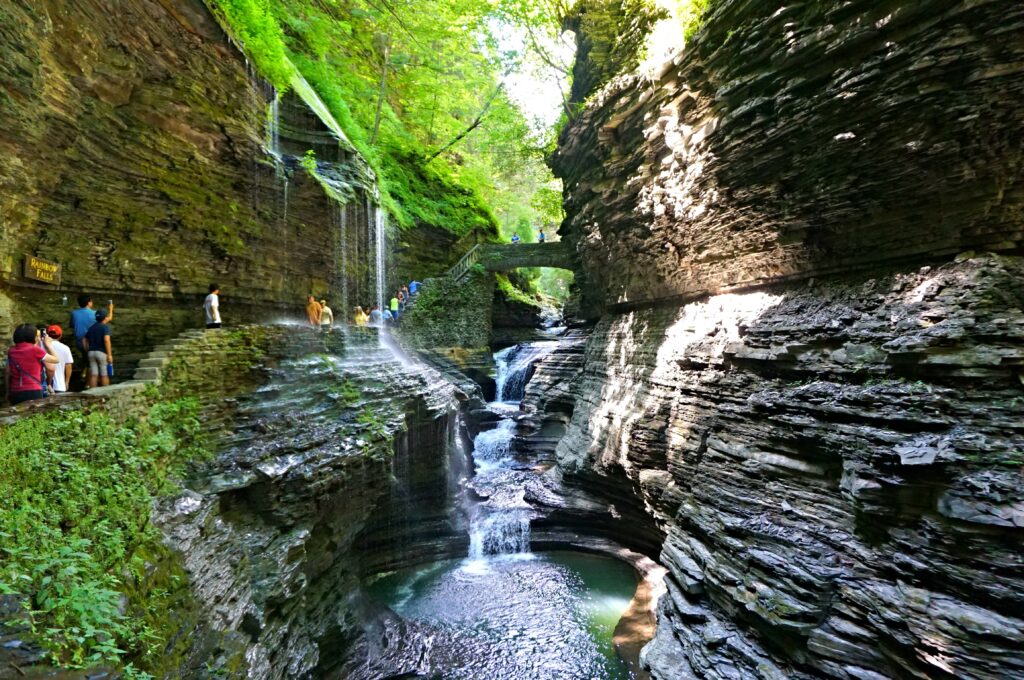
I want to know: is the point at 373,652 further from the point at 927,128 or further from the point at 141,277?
the point at 927,128

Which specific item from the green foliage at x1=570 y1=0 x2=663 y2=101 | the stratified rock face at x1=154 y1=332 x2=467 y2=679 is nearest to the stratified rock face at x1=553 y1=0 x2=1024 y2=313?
the green foliage at x1=570 y1=0 x2=663 y2=101

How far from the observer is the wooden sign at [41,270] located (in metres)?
6.87

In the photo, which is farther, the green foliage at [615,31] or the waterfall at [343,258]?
the waterfall at [343,258]

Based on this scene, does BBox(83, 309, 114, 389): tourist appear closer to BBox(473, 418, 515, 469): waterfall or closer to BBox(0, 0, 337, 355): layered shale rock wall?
BBox(0, 0, 337, 355): layered shale rock wall

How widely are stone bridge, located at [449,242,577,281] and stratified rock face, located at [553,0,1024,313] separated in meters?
11.2

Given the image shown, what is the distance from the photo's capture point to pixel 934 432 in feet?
17.9

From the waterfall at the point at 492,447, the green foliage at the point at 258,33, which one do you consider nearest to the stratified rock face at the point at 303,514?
the waterfall at the point at 492,447

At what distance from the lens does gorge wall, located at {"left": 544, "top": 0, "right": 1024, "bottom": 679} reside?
5055 millimetres

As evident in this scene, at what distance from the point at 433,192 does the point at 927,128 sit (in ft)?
73.5

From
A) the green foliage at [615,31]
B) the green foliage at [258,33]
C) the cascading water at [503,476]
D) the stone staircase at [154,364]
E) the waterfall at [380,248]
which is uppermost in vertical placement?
the green foliage at [615,31]

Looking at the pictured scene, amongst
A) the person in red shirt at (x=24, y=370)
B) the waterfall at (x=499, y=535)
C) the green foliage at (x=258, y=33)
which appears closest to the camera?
the person in red shirt at (x=24, y=370)

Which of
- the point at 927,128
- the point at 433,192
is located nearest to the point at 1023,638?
the point at 927,128

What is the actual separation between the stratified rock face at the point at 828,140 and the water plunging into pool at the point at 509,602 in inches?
308

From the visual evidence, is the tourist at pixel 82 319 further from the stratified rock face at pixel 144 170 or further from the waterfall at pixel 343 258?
the waterfall at pixel 343 258
